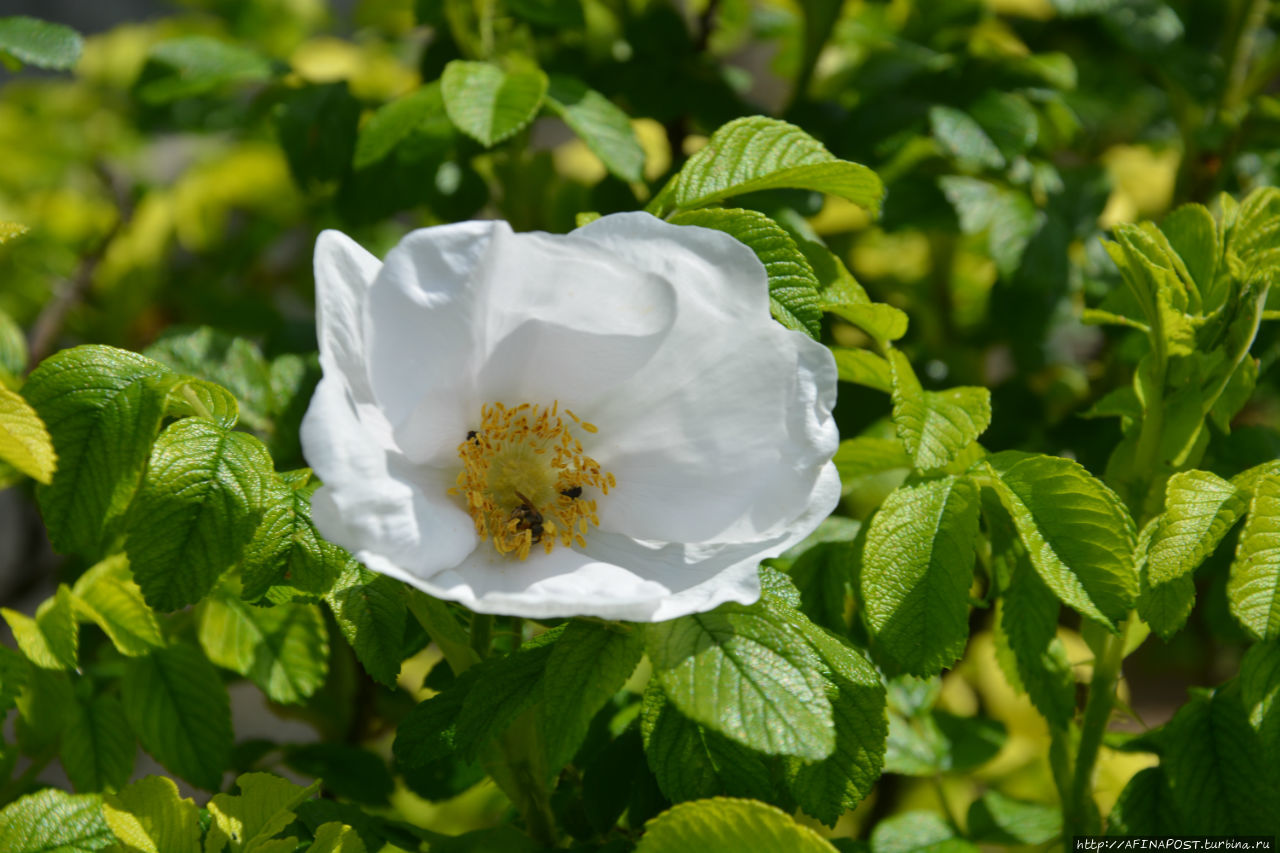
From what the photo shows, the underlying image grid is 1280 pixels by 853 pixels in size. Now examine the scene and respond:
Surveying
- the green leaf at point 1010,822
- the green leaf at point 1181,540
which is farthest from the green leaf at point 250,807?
the green leaf at point 1010,822

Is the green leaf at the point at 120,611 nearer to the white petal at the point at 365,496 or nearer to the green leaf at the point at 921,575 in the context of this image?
the white petal at the point at 365,496

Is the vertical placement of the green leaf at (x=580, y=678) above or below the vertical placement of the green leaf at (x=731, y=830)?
above

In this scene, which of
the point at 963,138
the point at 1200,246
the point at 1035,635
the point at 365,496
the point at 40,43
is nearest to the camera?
the point at 365,496

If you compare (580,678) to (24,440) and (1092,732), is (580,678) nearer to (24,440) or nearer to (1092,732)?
(24,440)

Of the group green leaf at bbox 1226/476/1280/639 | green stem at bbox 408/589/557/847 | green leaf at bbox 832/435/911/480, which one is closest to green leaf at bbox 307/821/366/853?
green stem at bbox 408/589/557/847

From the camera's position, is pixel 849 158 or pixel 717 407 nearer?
pixel 717 407

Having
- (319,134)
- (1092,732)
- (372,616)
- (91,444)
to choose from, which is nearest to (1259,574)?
(1092,732)
